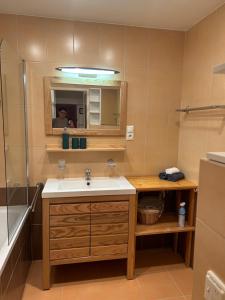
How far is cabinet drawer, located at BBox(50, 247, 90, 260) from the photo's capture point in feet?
6.39

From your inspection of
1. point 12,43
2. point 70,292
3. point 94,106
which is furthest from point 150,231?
point 12,43

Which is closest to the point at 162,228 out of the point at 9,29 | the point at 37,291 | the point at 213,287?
the point at 37,291

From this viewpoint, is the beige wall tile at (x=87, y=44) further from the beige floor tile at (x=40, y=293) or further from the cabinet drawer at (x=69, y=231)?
the beige floor tile at (x=40, y=293)

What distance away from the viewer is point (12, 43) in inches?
83.0

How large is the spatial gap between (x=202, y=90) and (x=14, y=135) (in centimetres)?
174

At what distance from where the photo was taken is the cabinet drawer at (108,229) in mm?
1998

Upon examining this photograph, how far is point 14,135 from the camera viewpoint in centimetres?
201

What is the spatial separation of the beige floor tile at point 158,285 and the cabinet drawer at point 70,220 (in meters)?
0.78

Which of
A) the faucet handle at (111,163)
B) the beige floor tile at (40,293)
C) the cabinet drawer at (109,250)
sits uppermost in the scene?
the faucet handle at (111,163)

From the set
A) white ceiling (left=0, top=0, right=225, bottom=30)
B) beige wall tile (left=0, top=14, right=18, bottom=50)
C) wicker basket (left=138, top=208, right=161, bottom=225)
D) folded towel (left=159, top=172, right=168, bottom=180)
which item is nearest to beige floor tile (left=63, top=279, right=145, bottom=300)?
wicker basket (left=138, top=208, right=161, bottom=225)

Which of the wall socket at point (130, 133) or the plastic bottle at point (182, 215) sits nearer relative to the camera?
the plastic bottle at point (182, 215)

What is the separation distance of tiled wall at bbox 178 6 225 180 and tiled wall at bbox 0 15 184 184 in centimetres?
12

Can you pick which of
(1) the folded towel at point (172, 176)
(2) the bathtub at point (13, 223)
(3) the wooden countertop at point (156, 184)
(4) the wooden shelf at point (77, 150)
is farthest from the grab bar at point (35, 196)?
(1) the folded towel at point (172, 176)

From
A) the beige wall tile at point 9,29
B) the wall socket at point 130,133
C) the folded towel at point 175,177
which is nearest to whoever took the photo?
the beige wall tile at point 9,29
